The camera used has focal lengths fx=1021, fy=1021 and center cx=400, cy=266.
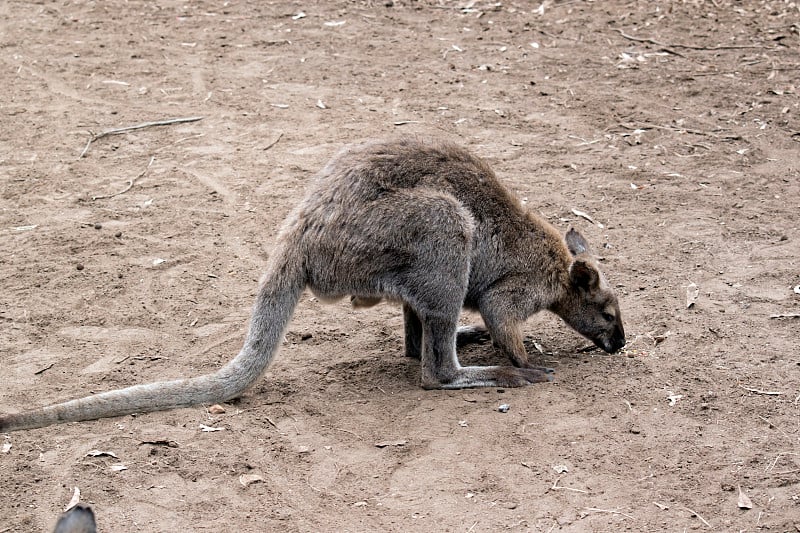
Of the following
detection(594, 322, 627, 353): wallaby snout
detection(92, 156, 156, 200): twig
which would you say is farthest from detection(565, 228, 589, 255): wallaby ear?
detection(92, 156, 156, 200): twig

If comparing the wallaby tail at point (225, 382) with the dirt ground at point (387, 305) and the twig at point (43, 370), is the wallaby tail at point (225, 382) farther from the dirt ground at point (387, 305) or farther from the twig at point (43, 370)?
the twig at point (43, 370)

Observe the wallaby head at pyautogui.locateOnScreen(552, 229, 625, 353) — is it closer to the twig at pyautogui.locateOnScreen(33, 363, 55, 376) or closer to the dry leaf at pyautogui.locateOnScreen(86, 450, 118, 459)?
the dry leaf at pyautogui.locateOnScreen(86, 450, 118, 459)

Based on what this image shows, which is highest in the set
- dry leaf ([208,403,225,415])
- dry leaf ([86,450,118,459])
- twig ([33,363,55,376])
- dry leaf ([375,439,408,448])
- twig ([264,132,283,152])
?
twig ([264,132,283,152])

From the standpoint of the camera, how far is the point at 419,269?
5.44m

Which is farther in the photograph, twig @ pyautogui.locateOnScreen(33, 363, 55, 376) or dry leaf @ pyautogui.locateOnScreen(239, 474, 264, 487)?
twig @ pyautogui.locateOnScreen(33, 363, 55, 376)

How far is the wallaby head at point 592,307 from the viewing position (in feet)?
19.5

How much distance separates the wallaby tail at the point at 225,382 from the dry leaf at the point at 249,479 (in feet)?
1.91

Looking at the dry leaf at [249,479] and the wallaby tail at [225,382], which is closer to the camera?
the dry leaf at [249,479]

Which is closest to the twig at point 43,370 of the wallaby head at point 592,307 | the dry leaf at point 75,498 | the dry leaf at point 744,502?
the dry leaf at point 75,498

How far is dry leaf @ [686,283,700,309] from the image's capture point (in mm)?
6387

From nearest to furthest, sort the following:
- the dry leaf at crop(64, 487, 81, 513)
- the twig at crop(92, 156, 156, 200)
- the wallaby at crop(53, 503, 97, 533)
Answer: the wallaby at crop(53, 503, 97, 533) < the dry leaf at crop(64, 487, 81, 513) < the twig at crop(92, 156, 156, 200)

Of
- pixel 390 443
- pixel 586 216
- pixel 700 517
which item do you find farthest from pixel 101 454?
pixel 586 216

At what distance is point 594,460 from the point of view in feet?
16.2

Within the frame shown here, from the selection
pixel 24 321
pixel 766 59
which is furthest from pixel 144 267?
pixel 766 59
